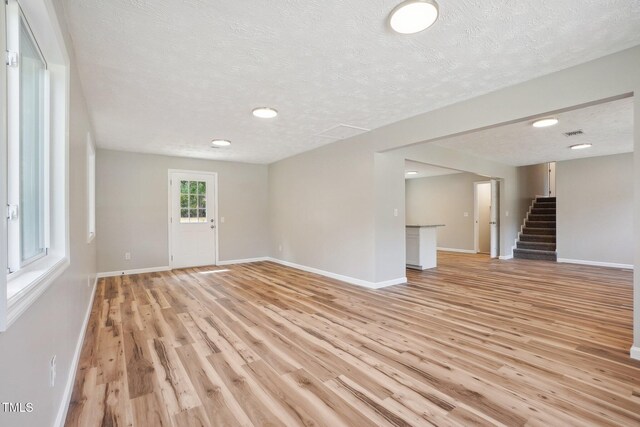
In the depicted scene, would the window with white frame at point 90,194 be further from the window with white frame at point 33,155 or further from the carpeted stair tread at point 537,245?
the carpeted stair tread at point 537,245

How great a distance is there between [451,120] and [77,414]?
3.94 meters

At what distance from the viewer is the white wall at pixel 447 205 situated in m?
8.89

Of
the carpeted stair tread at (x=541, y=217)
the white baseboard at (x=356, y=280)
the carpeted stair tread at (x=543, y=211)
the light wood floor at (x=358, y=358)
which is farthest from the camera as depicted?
the carpeted stair tread at (x=543, y=211)

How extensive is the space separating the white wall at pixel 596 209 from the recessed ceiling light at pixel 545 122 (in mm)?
3682

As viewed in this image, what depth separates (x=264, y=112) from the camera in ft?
11.8

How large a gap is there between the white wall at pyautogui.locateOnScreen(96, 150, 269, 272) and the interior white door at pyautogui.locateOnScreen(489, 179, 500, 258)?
5999mm

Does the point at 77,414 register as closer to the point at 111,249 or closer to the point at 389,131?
the point at 389,131

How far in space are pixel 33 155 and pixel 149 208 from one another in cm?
467

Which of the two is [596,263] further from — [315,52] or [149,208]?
[149,208]

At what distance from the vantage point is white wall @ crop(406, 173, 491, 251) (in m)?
8.89

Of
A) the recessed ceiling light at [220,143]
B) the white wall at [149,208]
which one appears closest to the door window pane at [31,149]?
the recessed ceiling light at [220,143]

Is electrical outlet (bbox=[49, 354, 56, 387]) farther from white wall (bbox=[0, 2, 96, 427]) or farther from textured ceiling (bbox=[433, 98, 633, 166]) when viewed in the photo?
textured ceiling (bbox=[433, 98, 633, 166])

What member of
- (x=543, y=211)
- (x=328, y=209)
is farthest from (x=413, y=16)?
(x=543, y=211)

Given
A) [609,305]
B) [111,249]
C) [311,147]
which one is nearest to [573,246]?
[609,305]
